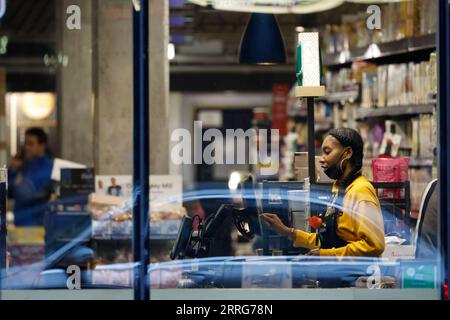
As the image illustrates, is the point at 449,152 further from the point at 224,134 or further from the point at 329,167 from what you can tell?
the point at 224,134

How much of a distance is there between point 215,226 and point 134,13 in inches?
46.9

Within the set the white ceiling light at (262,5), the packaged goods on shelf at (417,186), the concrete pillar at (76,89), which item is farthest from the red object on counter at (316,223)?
the concrete pillar at (76,89)

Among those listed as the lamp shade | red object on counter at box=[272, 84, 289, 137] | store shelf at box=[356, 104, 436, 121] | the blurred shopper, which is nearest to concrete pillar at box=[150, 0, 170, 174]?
the lamp shade

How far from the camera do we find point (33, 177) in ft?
29.6

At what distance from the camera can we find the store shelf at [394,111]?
7.54 metres

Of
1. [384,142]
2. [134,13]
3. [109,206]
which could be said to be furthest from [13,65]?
[134,13]

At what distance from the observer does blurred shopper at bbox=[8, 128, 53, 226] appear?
8502 millimetres

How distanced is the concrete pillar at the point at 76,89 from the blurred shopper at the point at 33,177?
210mm

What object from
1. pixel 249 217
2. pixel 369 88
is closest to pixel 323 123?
pixel 369 88

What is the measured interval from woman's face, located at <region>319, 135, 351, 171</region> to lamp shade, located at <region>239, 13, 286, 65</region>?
87 cm

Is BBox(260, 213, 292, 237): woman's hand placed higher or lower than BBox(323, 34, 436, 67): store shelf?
lower

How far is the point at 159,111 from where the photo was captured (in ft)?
19.3

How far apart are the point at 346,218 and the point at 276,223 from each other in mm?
370

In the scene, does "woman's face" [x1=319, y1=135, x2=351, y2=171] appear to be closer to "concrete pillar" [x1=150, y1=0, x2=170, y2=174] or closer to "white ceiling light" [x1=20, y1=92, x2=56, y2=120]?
"concrete pillar" [x1=150, y1=0, x2=170, y2=174]
